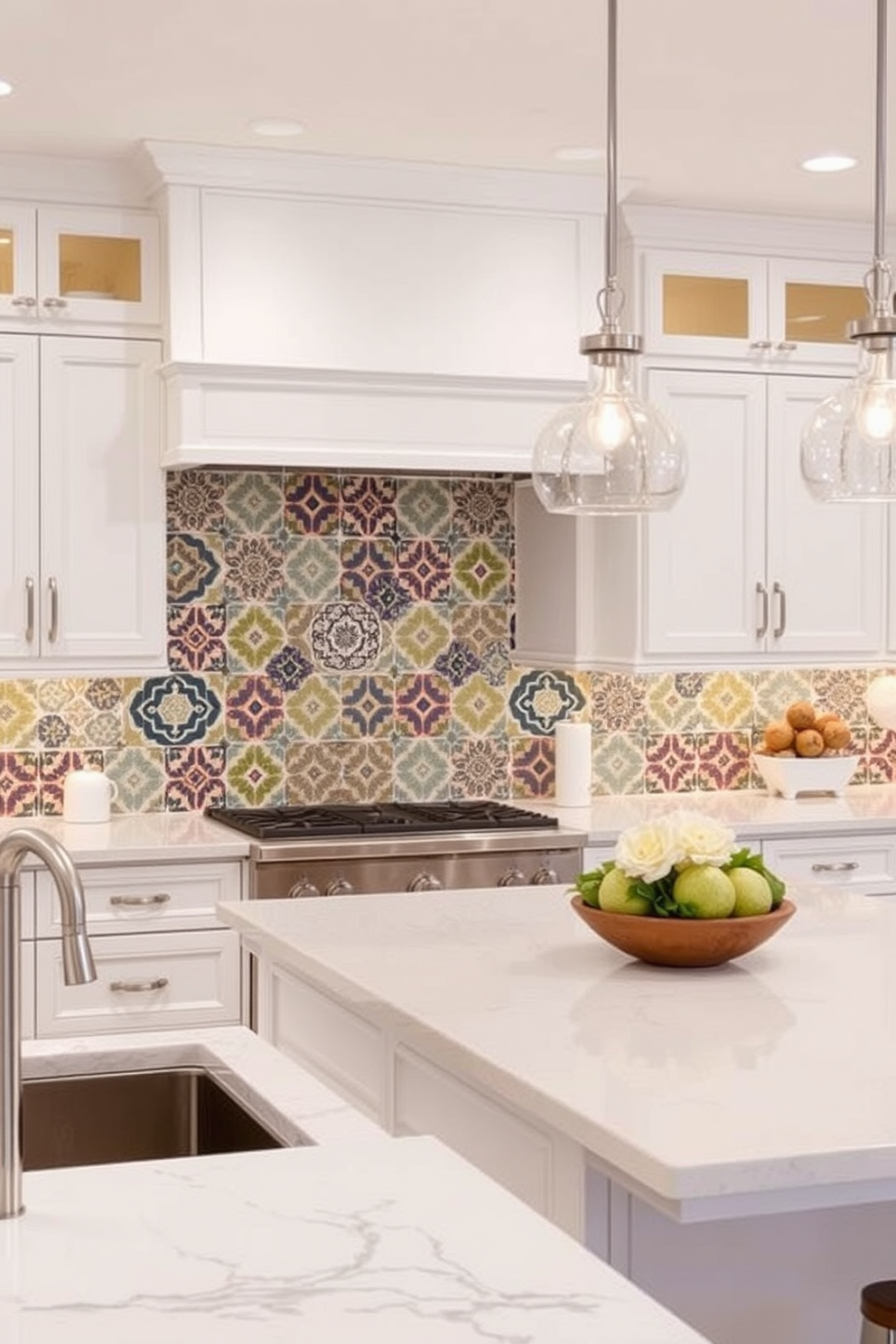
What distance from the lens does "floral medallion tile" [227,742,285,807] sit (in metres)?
4.99

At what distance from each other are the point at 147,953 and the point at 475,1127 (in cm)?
203

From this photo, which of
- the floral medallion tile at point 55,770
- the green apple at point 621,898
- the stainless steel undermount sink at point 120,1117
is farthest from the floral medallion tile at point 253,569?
the stainless steel undermount sink at point 120,1117

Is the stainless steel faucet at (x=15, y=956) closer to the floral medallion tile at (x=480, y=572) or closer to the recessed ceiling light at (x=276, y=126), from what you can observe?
the recessed ceiling light at (x=276, y=126)

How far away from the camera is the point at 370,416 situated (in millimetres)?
4598

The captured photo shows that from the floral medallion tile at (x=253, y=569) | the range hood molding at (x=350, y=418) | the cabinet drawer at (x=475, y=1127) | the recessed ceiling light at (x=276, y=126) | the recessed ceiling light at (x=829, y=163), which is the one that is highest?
the recessed ceiling light at (x=276, y=126)

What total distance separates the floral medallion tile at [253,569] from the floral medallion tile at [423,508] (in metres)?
0.37

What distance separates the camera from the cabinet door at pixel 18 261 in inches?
176

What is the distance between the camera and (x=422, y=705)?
5.17 metres

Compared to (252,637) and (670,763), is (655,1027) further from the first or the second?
(670,763)

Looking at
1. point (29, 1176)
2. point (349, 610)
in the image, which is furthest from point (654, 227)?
point (29, 1176)

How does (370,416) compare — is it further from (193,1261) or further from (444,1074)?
(193,1261)

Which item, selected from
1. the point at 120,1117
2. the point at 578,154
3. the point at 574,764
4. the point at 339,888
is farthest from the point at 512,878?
the point at 120,1117

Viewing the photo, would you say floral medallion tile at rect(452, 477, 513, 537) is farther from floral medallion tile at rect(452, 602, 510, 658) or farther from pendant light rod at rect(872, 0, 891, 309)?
pendant light rod at rect(872, 0, 891, 309)

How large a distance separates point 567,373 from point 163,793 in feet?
5.07
